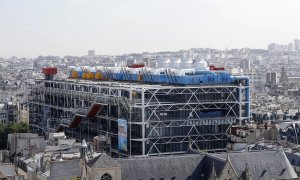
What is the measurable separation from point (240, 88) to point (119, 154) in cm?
2161

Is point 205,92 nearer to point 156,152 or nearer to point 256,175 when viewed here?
point 156,152

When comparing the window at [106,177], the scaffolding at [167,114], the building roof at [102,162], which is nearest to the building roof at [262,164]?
the building roof at [102,162]

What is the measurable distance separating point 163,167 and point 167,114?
3839 cm

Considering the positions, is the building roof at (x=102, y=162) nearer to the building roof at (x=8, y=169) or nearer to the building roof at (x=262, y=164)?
the building roof at (x=262, y=164)

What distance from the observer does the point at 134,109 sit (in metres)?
104

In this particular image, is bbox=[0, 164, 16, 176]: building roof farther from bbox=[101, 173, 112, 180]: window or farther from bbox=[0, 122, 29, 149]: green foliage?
bbox=[0, 122, 29, 149]: green foliage

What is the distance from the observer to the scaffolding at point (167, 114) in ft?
341

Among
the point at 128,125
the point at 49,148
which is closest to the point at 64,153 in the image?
the point at 49,148

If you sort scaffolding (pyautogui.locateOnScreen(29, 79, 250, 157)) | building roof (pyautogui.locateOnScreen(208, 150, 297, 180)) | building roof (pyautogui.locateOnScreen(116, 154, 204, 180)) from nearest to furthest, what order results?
building roof (pyautogui.locateOnScreen(116, 154, 204, 180)) → building roof (pyautogui.locateOnScreen(208, 150, 297, 180)) → scaffolding (pyautogui.locateOnScreen(29, 79, 250, 157))

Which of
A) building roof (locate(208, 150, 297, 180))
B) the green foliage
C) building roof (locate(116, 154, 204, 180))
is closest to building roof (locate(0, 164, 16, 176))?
building roof (locate(116, 154, 204, 180))

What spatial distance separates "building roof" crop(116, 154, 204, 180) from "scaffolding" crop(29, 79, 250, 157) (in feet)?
102

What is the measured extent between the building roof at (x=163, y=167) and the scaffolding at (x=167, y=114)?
3107 centimetres

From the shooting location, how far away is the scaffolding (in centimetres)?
10388

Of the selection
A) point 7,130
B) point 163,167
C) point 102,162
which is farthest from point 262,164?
point 7,130
